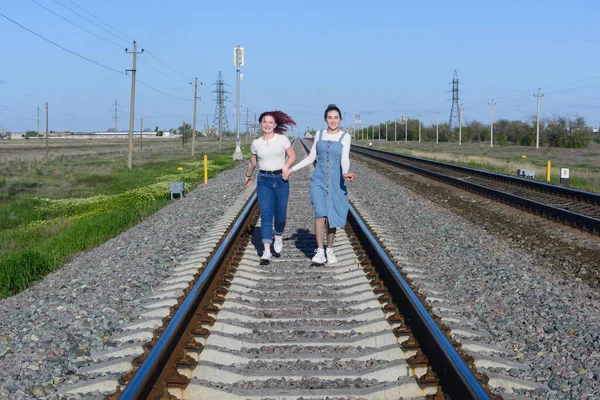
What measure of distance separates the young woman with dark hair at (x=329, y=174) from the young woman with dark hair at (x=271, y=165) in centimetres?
25

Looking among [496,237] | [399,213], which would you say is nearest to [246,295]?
[496,237]

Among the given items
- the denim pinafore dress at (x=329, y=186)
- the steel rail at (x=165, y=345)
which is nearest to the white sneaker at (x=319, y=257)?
the denim pinafore dress at (x=329, y=186)

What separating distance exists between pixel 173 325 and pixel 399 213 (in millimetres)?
10459

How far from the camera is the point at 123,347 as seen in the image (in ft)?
17.4

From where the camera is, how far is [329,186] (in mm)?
8422

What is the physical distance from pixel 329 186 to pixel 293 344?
329 centimetres

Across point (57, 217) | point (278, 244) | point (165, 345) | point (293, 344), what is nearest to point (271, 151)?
point (278, 244)

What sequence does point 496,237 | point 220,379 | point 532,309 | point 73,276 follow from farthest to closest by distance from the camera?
point 496,237 → point 73,276 → point 532,309 → point 220,379

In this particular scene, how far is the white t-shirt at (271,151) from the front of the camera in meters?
8.57

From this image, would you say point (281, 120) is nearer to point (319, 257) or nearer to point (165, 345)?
point (319, 257)

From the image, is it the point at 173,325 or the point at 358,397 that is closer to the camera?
the point at 358,397

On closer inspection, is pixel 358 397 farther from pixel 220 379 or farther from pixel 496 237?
pixel 496 237

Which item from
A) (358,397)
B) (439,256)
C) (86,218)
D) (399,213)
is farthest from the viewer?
(86,218)

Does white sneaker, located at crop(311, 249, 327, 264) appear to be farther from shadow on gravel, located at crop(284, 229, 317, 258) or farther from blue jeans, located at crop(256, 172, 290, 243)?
shadow on gravel, located at crop(284, 229, 317, 258)
